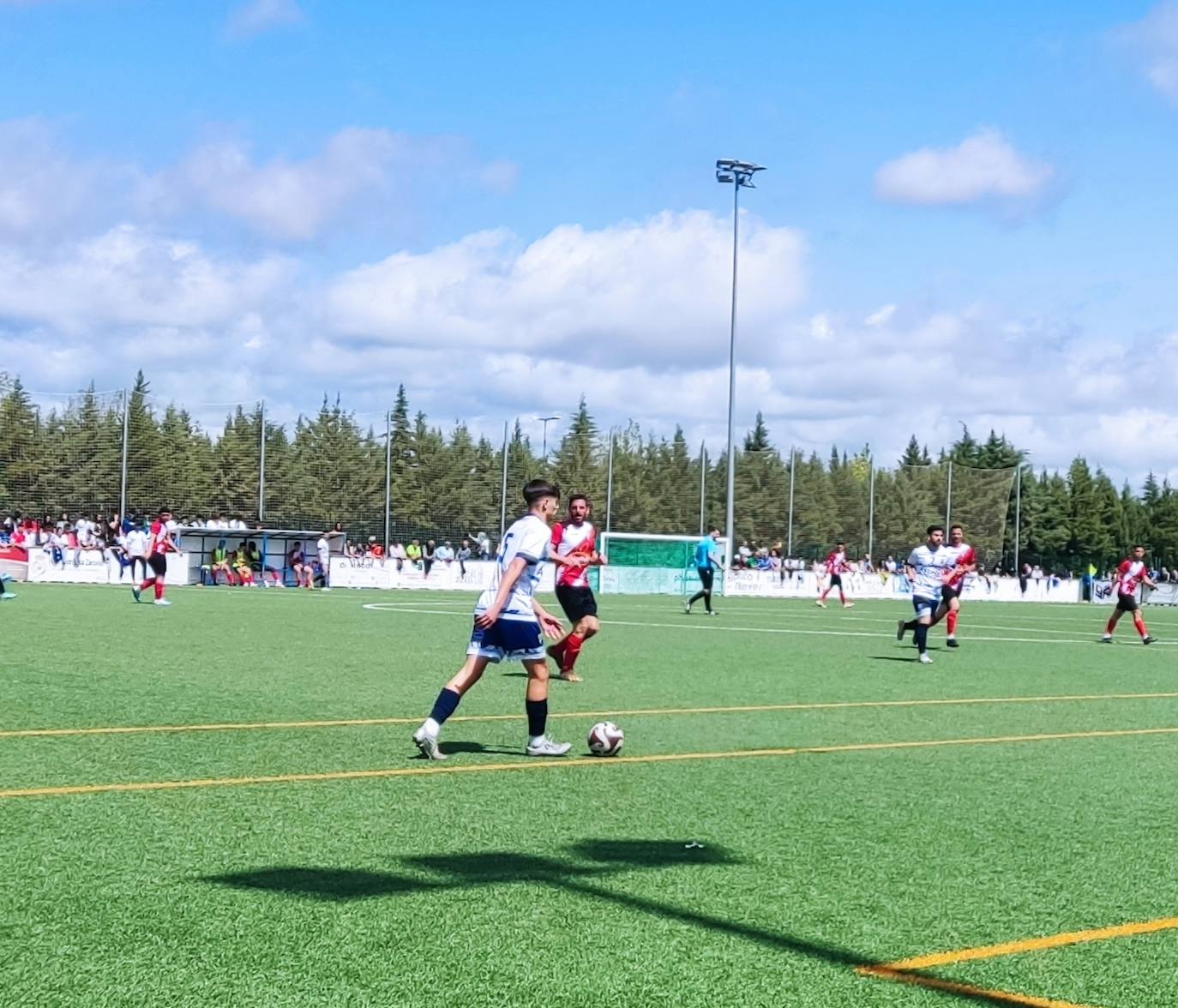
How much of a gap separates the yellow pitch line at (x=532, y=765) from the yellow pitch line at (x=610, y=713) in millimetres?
2175

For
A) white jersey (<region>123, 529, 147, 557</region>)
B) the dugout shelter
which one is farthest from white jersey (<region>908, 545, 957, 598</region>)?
the dugout shelter

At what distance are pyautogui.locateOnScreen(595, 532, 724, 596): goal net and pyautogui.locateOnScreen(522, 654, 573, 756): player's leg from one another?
41515mm

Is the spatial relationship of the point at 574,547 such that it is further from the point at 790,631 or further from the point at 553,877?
the point at 790,631

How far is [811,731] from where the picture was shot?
13.1 metres

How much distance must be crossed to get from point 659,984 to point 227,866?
2.42 metres

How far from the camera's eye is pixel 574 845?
25.6ft

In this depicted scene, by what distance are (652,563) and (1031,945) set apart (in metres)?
47.7

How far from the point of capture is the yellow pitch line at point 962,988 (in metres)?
5.33

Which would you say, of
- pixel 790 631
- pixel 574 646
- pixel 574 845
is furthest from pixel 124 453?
pixel 574 845

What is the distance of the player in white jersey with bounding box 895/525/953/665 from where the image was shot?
22109mm

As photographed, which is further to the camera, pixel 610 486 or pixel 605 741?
pixel 610 486

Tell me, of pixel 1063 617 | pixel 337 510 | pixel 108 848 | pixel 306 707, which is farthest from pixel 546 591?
pixel 108 848

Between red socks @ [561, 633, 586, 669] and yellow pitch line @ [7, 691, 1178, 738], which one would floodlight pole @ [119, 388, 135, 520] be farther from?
yellow pitch line @ [7, 691, 1178, 738]

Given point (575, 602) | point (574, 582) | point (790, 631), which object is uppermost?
point (574, 582)
